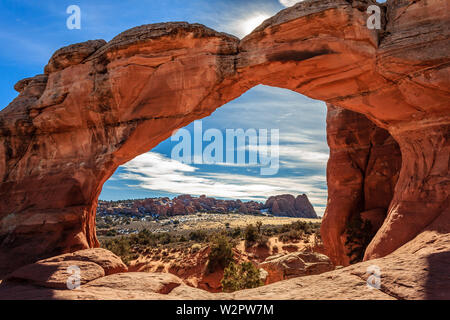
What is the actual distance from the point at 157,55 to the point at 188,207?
211ft

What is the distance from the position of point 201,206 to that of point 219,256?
65618 mm

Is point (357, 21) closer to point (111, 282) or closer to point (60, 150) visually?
point (111, 282)

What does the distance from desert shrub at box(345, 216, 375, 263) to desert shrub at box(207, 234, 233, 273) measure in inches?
288

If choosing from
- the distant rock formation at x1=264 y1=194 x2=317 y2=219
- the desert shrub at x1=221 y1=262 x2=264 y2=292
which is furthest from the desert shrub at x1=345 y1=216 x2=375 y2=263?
the distant rock formation at x1=264 y1=194 x2=317 y2=219

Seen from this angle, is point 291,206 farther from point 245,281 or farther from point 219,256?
point 245,281

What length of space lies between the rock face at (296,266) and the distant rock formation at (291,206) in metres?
70.5

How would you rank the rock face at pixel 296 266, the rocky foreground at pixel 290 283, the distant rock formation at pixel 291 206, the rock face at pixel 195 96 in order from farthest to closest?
the distant rock formation at pixel 291 206
the rock face at pixel 296 266
the rock face at pixel 195 96
the rocky foreground at pixel 290 283

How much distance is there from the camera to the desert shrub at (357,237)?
12531mm

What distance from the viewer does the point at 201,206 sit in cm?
8125

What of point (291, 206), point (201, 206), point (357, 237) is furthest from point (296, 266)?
point (291, 206)

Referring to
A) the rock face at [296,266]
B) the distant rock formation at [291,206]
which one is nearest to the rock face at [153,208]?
the distant rock formation at [291,206]

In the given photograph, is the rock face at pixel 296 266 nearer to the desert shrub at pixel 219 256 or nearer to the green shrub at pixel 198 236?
the desert shrub at pixel 219 256

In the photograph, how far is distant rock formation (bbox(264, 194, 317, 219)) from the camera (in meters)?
81.5

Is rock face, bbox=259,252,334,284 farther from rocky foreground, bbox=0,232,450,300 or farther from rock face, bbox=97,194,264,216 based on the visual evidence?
rock face, bbox=97,194,264,216
